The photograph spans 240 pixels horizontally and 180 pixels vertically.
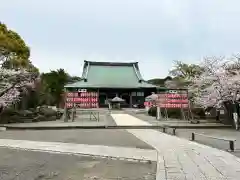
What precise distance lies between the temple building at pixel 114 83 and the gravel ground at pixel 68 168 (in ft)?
156

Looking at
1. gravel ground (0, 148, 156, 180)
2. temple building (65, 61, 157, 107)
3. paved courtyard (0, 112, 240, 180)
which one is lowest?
gravel ground (0, 148, 156, 180)

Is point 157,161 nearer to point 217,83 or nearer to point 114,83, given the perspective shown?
point 217,83

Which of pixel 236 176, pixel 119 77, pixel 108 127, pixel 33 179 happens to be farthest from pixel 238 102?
pixel 119 77

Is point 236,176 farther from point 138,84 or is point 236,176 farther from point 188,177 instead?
point 138,84

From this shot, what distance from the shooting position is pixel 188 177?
23.7 feet

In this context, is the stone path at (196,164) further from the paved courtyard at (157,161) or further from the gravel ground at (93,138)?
the gravel ground at (93,138)

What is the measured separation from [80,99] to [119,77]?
3764cm

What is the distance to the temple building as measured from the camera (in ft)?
205

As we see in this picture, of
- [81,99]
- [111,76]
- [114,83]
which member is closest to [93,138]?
[81,99]

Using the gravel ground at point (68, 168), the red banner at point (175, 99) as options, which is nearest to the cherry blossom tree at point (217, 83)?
the red banner at point (175, 99)

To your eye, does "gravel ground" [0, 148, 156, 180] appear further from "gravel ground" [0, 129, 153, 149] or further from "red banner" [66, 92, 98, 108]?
"red banner" [66, 92, 98, 108]

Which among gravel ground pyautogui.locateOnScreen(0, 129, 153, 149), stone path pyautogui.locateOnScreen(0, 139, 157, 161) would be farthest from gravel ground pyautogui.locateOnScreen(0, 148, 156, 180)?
gravel ground pyautogui.locateOnScreen(0, 129, 153, 149)

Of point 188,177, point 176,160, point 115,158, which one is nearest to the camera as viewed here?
point 188,177

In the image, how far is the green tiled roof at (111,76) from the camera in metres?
63.2
